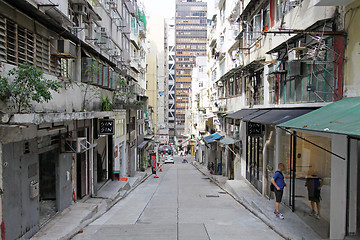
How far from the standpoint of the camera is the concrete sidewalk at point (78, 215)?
8298mm

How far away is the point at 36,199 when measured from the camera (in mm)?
8648

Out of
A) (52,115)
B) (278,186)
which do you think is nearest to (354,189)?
(278,186)

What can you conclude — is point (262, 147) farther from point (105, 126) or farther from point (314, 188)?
point (105, 126)

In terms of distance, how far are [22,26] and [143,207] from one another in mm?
7694

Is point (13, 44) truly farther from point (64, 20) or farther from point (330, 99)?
point (330, 99)

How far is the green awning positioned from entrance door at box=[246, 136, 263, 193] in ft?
24.1

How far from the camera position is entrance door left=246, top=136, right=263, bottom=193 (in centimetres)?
1510

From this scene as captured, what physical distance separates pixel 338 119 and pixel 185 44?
354ft

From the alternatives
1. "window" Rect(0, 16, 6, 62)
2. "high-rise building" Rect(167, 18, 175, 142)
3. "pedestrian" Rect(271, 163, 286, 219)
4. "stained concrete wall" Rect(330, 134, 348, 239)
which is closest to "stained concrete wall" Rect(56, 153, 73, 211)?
"window" Rect(0, 16, 6, 62)

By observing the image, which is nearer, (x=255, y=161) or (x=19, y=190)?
(x=19, y=190)

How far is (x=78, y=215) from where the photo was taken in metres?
10.2

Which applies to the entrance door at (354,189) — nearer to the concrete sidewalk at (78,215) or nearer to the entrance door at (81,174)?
the concrete sidewalk at (78,215)

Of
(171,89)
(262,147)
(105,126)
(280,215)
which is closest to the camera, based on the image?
(280,215)

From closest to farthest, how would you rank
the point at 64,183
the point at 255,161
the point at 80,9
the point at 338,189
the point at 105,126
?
the point at 338,189 < the point at 64,183 < the point at 80,9 < the point at 105,126 < the point at 255,161
